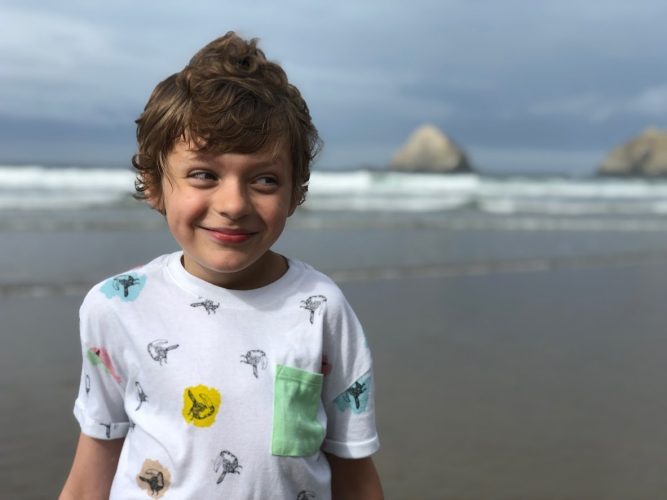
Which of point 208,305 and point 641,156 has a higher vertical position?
point 208,305

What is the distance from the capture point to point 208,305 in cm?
156

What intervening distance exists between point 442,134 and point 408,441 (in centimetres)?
5647

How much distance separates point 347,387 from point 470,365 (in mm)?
3026

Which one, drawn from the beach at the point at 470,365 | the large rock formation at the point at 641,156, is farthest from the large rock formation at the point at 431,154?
the beach at the point at 470,365

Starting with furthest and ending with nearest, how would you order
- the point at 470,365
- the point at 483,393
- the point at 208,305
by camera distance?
1. the point at 470,365
2. the point at 483,393
3. the point at 208,305

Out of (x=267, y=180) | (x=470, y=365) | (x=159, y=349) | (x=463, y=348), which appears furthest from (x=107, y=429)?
(x=463, y=348)

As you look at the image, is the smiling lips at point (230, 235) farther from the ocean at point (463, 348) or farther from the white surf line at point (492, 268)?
the white surf line at point (492, 268)

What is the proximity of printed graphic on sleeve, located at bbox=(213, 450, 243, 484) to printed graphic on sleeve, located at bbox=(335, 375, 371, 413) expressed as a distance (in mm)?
238

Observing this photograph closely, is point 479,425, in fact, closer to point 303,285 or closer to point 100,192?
point 303,285

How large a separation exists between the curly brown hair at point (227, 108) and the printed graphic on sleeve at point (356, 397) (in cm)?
43

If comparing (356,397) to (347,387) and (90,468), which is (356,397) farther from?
(90,468)

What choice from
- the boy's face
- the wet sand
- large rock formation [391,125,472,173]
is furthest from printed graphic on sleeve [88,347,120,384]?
large rock formation [391,125,472,173]

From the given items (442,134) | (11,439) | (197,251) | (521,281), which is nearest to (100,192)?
(521,281)

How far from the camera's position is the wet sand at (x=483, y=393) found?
10.1 ft
